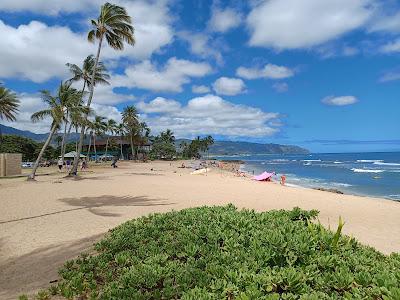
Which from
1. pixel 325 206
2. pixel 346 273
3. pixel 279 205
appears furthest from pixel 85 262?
pixel 325 206

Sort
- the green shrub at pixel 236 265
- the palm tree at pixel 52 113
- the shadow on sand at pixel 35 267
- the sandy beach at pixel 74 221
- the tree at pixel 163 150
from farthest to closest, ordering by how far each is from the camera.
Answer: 1. the tree at pixel 163 150
2. the palm tree at pixel 52 113
3. the sandy beach at pixel 74 221
4. the shadow on sand at pixel 35 267
5. the green shrub at pixel 236 265

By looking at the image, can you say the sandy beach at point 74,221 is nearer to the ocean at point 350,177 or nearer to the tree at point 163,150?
the ocean at point 350,177

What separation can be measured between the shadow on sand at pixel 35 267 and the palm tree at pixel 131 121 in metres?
67.8

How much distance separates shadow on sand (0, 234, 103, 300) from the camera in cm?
464

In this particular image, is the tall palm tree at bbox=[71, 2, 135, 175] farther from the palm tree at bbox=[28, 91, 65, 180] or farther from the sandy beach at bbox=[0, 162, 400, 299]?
the sandy beach at bbox=[0, 162, 400, 299]

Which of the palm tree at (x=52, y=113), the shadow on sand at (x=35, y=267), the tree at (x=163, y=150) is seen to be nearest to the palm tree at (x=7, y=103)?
the palm tree at (x=52, y=113)

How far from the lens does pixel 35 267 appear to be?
5551 mm

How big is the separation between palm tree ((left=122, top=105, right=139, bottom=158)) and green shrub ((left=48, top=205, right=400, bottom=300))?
229 feet

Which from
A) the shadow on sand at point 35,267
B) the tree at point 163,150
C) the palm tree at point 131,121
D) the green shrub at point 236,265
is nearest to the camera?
the green shrub at point 236,265

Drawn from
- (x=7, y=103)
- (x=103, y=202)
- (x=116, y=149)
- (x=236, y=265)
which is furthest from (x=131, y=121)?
(x=236, y=265)

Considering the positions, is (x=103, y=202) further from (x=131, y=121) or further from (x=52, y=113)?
(x=131, y=121)

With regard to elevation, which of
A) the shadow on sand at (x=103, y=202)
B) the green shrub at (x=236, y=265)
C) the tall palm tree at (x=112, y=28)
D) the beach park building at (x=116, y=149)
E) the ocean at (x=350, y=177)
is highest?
the tall palm tree at (x=112, y=28)

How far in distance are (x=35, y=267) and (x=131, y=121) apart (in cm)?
6957

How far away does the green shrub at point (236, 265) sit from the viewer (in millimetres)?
2996
